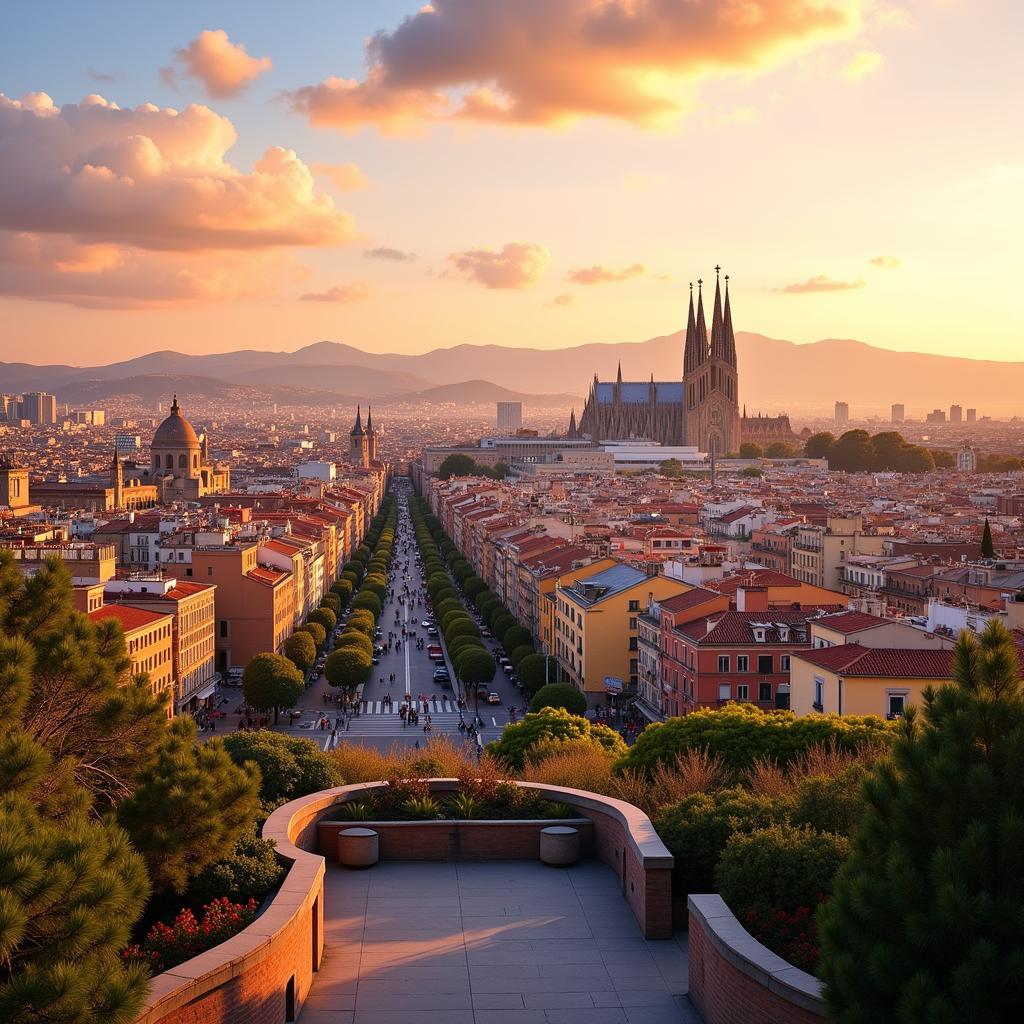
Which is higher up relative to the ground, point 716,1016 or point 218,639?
point 716,1016

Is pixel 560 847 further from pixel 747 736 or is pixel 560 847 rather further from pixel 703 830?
pixel 747 736

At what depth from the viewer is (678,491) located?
159625mm

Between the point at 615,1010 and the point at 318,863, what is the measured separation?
3.55 m

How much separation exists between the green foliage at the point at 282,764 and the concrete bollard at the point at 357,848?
8.73 feet

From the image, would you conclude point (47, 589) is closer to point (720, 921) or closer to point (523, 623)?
point (720, 921)

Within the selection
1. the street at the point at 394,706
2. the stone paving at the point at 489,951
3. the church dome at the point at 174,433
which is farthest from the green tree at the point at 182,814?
the church dome at the point at 174,433

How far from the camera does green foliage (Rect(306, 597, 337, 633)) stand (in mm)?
76438

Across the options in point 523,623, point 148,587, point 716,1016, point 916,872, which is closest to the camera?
point 916,872

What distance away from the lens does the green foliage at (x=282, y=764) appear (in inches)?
838

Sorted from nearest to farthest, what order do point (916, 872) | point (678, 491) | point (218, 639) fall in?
point (916, 872) → point (218, 639) → point (678, 491)

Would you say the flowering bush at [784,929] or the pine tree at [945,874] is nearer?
the pine tree at [945,874]

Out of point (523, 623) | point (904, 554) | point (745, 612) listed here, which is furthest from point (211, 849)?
point (904, 554)

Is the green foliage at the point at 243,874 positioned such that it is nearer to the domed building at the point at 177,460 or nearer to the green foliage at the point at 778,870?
→ the green foliage at the point at 778,870

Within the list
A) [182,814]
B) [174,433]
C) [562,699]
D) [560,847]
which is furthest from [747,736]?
[174,433]
